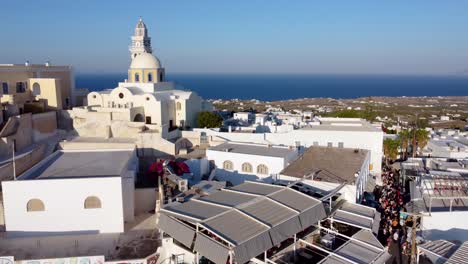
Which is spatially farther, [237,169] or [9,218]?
[237,169]

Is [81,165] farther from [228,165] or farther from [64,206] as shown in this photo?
[228,165]

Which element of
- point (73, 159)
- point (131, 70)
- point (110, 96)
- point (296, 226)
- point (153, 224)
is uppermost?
point (131, 70)

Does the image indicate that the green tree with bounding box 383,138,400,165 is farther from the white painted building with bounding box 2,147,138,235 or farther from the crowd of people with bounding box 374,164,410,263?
the white painted building with bounding box 2,147,138,235

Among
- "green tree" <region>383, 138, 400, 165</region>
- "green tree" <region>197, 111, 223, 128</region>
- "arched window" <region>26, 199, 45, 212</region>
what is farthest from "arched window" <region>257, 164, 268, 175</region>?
"green tree" <region>383, 138, 400, 165</region>

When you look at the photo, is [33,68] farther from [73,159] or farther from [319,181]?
[319,181]

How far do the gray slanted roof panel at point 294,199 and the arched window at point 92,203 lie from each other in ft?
24.5

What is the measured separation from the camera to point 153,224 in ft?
58.1

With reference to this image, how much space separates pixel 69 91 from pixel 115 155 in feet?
75.1

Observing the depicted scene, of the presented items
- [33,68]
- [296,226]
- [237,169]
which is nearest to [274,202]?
[296,226]

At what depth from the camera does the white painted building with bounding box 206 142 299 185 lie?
2280cm

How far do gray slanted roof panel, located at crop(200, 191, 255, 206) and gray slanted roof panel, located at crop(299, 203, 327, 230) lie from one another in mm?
2231

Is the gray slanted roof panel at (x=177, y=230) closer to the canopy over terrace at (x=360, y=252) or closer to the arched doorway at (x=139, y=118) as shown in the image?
the canopy over terrace at (x=360, y=252)

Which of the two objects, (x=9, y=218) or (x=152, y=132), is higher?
(x=152, y=132)

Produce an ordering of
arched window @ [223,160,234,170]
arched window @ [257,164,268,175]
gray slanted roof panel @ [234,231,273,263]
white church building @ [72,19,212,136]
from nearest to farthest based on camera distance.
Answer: gray slanted roof panel @ [234,231,273,263], arched window @ [257,164,268,175], arched window @ [223,160,234,170], white church building @ [72,19,212,136]
